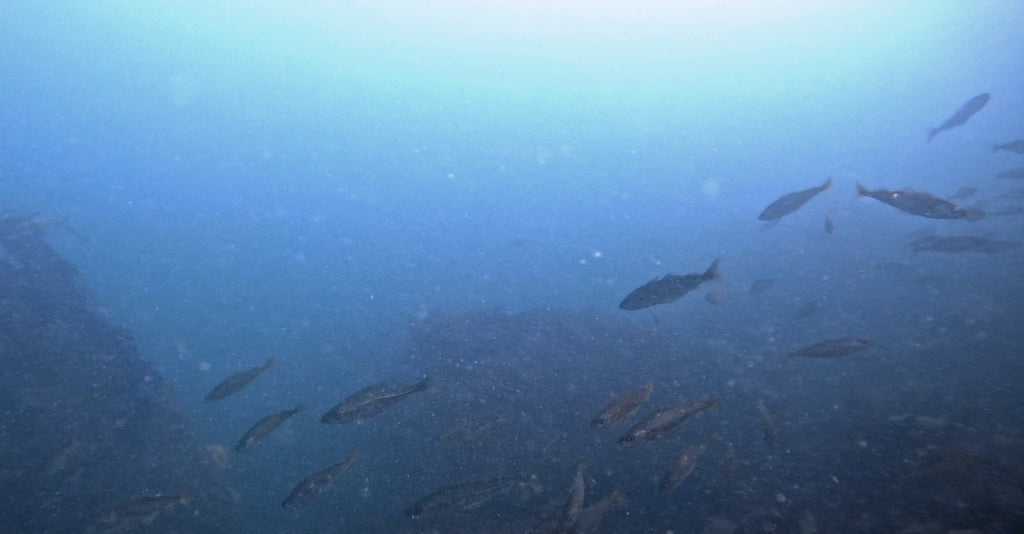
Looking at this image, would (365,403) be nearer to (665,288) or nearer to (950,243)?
(665,288)

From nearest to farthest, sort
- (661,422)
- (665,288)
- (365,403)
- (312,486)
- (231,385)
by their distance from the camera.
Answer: (661,422)
(365,403)
(312,486)
(665,288)
(231,385)

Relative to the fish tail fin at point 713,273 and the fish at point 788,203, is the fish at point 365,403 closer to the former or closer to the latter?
the fish tail fin at point 713,273

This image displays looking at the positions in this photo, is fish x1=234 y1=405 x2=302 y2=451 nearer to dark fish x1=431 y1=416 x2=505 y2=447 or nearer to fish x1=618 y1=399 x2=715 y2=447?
dark fish x1=431 y1=416 x2=505 y2=447

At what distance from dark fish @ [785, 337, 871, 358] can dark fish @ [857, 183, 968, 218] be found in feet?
6.01

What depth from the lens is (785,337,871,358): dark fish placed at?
20.5ft

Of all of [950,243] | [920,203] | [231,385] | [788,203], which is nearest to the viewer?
[920,203]

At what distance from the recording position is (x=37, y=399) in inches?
355

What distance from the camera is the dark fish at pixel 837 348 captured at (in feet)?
20.5

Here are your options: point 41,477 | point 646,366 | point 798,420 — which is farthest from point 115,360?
point 798,420

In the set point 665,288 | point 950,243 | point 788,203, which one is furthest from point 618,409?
point 950,243

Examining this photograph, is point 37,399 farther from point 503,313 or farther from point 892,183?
point 892,183

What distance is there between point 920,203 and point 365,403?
300 inches

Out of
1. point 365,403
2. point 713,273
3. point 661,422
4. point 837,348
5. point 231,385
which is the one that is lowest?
point 231,385

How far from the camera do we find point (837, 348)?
249 inches
